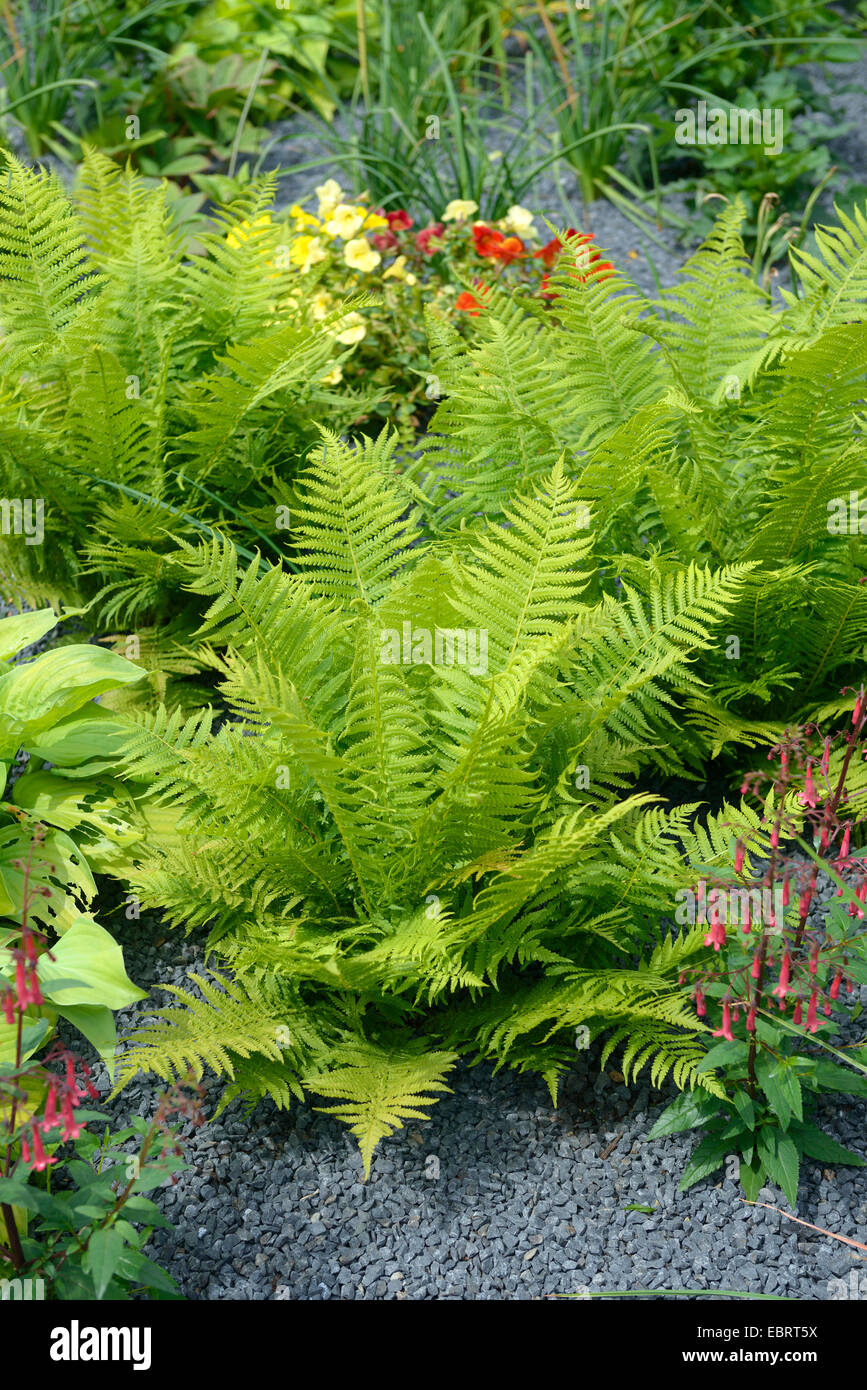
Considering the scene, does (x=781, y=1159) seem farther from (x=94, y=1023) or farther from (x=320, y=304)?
(x=320, y=304)

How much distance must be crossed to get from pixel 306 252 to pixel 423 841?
254 centimetres

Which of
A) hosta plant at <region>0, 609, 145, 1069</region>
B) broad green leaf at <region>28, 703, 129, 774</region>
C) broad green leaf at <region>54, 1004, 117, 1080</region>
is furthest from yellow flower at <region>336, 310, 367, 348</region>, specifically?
broad green leaf at <region>54, 1004, 117, 1080</region>

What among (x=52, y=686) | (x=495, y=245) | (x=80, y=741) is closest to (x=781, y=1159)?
(x=80, y=741)

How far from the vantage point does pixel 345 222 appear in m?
4.12

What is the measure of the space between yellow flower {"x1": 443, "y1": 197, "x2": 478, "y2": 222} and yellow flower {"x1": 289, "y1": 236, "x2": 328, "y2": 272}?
0.45 meters

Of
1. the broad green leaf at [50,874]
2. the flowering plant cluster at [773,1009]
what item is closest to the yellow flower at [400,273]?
the broad green leaf at [50,874]

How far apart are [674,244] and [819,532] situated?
7.95 ft

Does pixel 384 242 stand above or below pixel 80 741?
above

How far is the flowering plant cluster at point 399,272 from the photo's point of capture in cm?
396

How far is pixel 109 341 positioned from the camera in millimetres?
3346

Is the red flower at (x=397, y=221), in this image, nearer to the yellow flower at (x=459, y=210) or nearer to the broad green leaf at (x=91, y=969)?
the yellow flower at (x=459, y=210)

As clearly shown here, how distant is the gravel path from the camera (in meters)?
2.11

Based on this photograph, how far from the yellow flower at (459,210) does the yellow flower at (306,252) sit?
0.45m

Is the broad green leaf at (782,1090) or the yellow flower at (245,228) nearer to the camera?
the broad green leaf at (782,1090)
